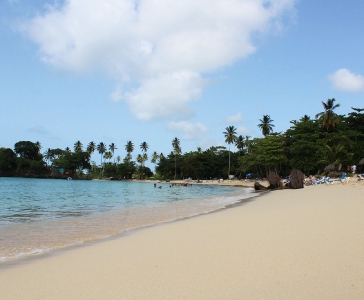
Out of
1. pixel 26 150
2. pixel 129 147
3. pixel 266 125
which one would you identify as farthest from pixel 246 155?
pixel 26 150

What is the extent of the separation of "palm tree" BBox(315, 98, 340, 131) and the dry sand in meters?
49.0

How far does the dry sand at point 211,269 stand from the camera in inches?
132

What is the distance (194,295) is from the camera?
3.27m

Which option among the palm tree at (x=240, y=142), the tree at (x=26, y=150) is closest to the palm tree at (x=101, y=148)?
the tree at (x=26, y=150)

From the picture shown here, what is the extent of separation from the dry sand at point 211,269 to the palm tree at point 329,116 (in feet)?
161

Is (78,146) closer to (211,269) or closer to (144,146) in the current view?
(144,146)

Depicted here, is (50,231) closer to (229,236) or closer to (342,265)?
(229,236)

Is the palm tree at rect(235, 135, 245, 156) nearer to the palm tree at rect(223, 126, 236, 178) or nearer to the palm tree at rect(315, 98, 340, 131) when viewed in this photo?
the palm tree at rect(223, 126, 236, 178)

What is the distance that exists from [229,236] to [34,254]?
12.7ft

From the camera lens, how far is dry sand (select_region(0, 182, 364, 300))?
3.35 meters

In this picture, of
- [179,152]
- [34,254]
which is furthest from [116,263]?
[179,152]

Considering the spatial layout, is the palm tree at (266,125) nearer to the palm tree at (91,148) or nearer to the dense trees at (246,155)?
the dense trees at (246,155)

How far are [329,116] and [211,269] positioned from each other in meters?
52.6

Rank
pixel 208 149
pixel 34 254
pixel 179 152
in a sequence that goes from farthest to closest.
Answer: pixel 179 152 → pixel 208 149 → pixel 34 254
